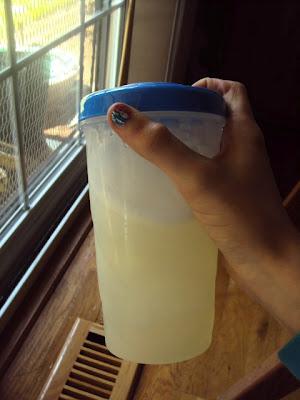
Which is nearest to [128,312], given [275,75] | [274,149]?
[274,149]

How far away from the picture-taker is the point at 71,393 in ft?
2.81

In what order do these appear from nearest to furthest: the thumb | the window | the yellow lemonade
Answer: the thumb → the yellow lemonade → the window

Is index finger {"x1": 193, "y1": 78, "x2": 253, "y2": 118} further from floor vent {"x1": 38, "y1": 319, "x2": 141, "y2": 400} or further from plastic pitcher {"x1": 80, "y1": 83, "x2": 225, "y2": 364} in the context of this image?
floor vent {"x1": 38, "y1": 319, "x2": 141, "y2": 400}

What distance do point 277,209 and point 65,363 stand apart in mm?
579

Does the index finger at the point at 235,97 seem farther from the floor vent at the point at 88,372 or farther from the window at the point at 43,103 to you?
the floor vent at the point at 88,372

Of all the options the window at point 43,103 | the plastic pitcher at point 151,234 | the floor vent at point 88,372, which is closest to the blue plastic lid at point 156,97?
Result: the plastic pitcher at point 151,234

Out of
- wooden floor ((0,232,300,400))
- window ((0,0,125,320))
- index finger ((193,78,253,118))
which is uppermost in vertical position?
index finger ((193,78,253,118))

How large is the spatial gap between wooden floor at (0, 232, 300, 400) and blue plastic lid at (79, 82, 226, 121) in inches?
23.8

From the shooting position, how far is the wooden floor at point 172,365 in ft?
2.89

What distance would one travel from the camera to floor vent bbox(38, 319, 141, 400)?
856 millimetres

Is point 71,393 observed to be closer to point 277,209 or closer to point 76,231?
point 76,231

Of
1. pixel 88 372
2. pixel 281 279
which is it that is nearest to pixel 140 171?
pixel 281 279

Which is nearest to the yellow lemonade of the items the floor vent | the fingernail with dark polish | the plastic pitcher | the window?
the plastic pitcher

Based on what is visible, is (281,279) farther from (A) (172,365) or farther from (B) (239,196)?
(A) (172,365)
